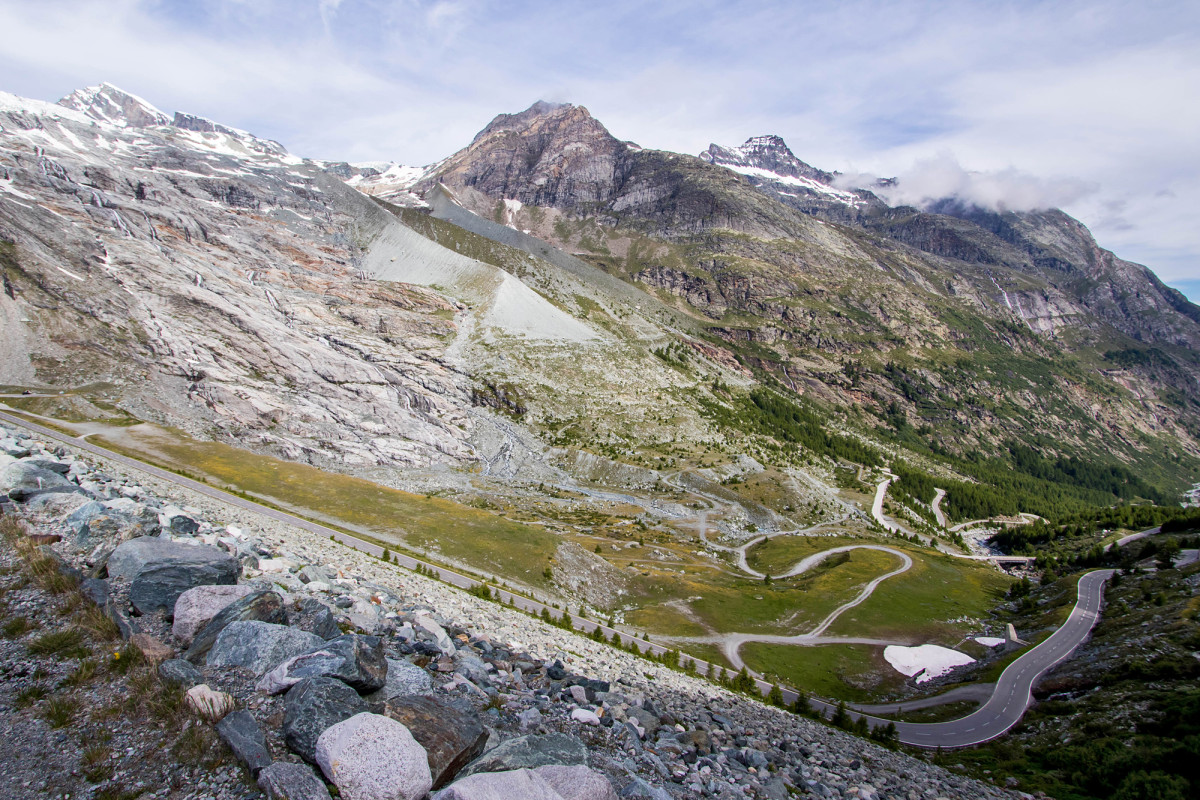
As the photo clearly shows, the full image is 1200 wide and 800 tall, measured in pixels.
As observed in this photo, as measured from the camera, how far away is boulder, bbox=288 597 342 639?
11209 millimetres

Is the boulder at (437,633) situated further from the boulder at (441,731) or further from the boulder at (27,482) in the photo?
the boulder at (27,482)

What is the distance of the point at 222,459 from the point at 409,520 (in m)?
24.1

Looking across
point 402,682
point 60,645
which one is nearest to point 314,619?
point 402,682

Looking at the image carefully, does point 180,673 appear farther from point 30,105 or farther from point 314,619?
point 30,105

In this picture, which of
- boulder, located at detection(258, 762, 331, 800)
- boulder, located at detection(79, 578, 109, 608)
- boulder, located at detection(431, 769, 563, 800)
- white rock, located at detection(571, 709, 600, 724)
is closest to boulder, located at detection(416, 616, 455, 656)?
white rock, located at detection(571, 709, 600, 724)

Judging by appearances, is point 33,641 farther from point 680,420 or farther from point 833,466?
point 833,466

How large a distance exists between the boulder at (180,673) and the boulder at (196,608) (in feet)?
6.91

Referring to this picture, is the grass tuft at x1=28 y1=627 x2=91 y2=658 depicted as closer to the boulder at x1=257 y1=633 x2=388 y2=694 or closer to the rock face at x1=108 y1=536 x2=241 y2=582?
the boulder at x1=257 y1=633 x2=388 y2=694

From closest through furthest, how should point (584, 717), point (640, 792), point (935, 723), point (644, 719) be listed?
point (640, 792)
point (584, 717)
point (644, 719)
point (935, 723)

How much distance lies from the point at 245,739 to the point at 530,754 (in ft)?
14.0

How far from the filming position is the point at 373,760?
735cm

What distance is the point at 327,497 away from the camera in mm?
52406

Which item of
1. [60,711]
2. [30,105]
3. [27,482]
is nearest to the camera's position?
[60,711]

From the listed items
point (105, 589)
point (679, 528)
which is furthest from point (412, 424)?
point (105, 589)
